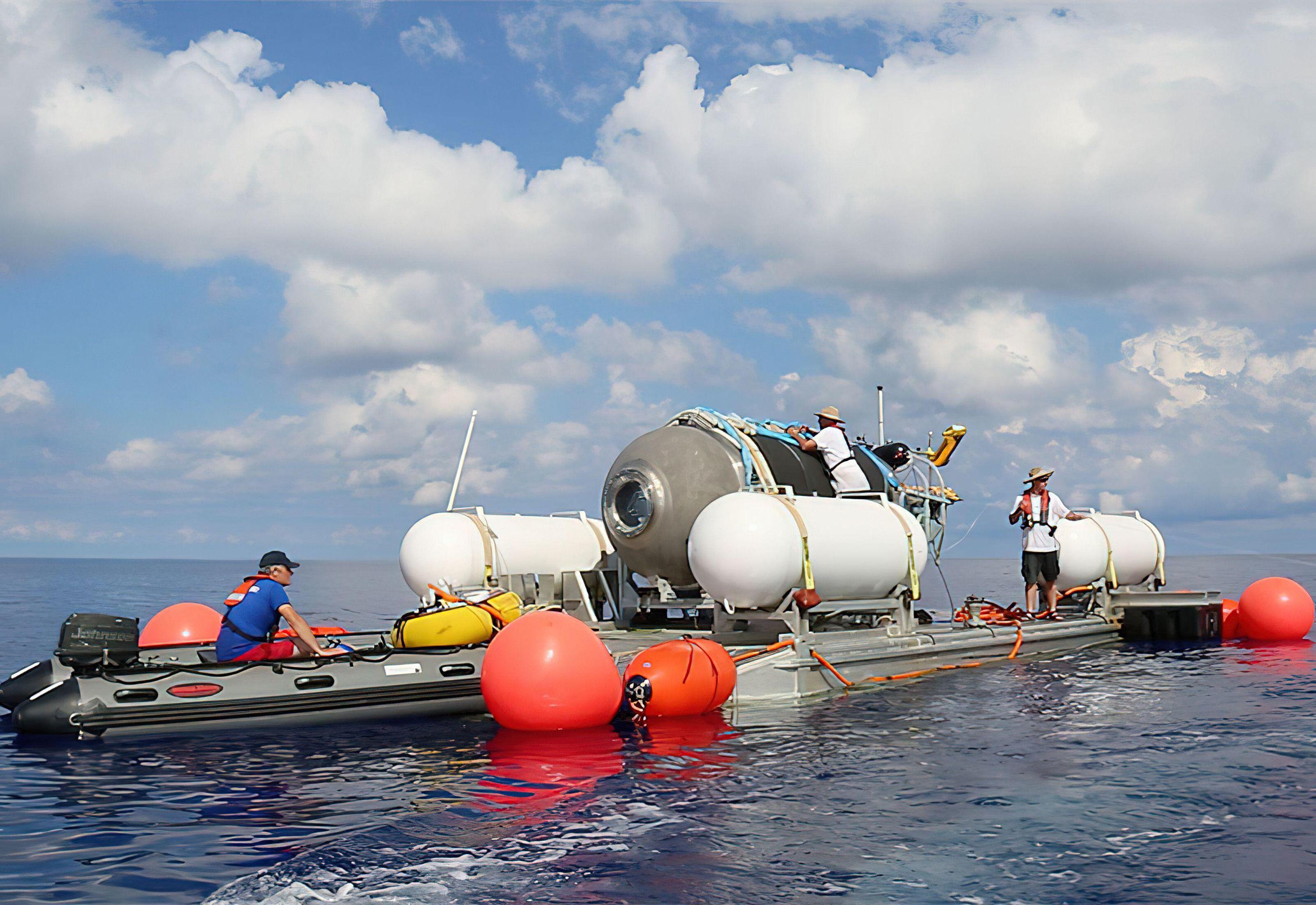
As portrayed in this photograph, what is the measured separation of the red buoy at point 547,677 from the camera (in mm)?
9695

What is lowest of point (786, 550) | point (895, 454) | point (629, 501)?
point (786, 550)

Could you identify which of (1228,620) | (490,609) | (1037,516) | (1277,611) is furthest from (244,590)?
(1228,620)

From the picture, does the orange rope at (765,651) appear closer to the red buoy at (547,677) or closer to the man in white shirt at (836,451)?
the red buoy at (547,677)

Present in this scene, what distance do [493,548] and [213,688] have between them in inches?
202

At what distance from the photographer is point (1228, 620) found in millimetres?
20297

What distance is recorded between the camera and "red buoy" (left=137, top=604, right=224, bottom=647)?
13.8 metres

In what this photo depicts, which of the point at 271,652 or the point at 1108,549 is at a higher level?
the point at 1108,549

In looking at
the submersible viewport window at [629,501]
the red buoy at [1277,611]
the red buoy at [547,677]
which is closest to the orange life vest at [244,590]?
the red buoy at [547,677]

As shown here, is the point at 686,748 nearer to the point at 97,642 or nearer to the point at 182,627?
the point at 97,642

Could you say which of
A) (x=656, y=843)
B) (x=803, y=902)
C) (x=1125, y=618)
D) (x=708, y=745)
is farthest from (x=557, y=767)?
(x=1125, y=618)

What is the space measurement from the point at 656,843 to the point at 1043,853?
236 centimetres

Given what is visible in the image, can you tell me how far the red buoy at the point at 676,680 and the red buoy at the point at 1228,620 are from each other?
13.8 meters

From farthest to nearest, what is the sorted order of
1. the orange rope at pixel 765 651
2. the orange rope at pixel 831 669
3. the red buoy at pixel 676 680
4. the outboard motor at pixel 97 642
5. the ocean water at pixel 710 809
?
the orange rope at pixel 831 669 < the orange rope at pixel 765 651 < the red buoy at pixel 676 680 < the outboard motor at pixel 97 642 < the ocean water at pixel 710 809

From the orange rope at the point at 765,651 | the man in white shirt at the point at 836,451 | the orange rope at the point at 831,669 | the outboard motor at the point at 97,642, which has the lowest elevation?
the orange rope at the point at 831,669
